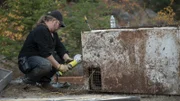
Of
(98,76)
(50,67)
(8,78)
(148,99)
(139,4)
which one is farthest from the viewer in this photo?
(139,4)

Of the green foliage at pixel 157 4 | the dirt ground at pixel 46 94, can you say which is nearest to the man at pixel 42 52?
the dirt ground at pixel 46 94

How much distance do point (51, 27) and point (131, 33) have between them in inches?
50.2

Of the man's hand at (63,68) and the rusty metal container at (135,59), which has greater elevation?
the rusty metal container at (135,59)

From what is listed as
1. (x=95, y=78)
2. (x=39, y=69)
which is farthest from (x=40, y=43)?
(x=95, y=78)

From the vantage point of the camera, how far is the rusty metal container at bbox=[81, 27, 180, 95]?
471 centimetres

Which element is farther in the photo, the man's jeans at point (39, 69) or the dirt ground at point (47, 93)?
the man's jeans at point (39, 69)

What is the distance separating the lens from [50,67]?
5.50 metres

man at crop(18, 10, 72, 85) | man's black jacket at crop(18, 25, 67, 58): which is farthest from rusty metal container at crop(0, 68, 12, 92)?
man's black jacket at crop(18, 25, 67, 58)

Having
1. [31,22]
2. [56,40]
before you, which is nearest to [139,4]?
[31,22]

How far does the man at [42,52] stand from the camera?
17.8 ft

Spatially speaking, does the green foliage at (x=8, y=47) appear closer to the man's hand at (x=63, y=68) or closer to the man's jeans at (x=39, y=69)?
the man's jeans at (x=39, y=69)

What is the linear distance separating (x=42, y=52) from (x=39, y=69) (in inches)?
9.6

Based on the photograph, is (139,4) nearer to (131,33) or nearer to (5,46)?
(5,46)

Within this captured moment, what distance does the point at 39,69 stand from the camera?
18.0 ft
